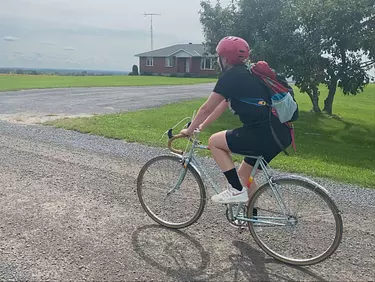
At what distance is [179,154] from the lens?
12.7ft

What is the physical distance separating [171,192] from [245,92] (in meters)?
1.57

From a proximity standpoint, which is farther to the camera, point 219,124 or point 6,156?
point 219,124

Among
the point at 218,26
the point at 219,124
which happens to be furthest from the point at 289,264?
the point at 218,26

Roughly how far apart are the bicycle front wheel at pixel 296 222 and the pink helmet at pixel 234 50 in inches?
48.0

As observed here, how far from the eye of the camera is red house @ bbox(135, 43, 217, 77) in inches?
2126

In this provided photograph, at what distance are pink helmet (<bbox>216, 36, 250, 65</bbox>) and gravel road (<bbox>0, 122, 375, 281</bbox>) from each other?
193cm

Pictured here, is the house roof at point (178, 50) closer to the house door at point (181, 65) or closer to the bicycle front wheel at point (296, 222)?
the house door at point (181, 65)

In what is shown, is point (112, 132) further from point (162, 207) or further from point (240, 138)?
point (240, 138)

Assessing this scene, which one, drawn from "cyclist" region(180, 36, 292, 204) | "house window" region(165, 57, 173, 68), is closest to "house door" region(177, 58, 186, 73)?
"house window" region(165, 57, 173, 68)

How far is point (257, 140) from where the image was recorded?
3215 mm

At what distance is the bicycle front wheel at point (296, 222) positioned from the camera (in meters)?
3.17

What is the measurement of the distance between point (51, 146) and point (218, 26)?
11.4m

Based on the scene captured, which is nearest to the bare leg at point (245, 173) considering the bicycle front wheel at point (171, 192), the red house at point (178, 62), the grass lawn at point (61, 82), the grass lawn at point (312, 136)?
the bicycle front wheel at point (171, 192)

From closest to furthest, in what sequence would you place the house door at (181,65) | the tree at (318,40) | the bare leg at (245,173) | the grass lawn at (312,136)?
the bare leg at (245,173) → the grass lawn at (312,136) → the tree at (318,40) → the house door at (181,65)
